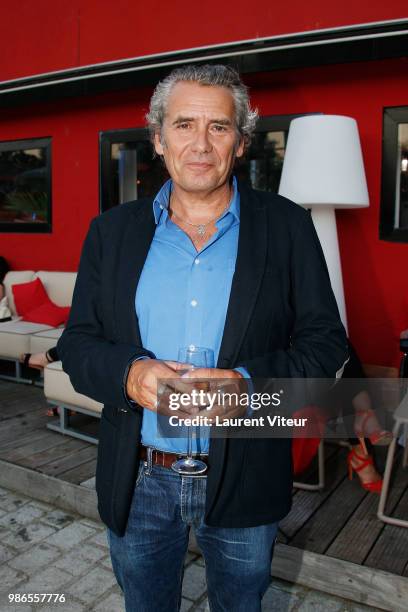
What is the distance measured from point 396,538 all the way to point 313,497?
548mm

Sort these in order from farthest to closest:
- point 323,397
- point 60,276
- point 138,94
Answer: point 60,276 → point 138,94 → point 323,397

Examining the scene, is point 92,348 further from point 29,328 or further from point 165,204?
point 29,328

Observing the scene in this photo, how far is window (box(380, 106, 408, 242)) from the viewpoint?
4.52 metres

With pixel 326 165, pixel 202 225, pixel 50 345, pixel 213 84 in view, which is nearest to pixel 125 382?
pixel 202 225

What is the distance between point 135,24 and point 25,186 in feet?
7.99

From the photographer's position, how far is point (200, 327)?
4.89 feet

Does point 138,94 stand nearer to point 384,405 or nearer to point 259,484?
point 384,405

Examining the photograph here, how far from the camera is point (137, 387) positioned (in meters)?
1.37

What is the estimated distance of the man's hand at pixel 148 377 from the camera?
51.6 inches

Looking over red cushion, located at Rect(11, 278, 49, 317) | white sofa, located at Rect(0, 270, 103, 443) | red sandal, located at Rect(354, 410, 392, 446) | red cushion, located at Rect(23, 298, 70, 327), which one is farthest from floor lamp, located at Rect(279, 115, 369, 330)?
red cushion, located at Rect(11, 278, 49, 317)

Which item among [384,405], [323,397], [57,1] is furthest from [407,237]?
[57,1]

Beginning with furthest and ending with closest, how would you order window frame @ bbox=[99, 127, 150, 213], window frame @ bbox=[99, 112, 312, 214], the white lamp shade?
1. window frame @ bbox=[99, 127, 150, 213]
2. window frame @ bbox=[99, 112, 312, 214]
3. the white lamp shade

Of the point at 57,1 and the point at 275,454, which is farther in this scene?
the point at 57,1

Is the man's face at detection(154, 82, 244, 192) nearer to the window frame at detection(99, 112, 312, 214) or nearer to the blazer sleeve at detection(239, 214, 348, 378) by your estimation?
the blazer sleeve at detection(239, 214, 348, 378)
